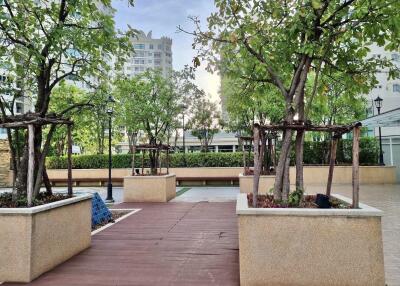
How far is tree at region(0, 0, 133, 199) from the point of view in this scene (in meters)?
5.14

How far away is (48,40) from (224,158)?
15632 mm

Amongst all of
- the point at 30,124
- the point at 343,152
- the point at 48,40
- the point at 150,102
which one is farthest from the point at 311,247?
the point at 343,152

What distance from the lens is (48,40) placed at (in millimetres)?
5023

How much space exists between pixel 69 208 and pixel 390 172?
17.0 m

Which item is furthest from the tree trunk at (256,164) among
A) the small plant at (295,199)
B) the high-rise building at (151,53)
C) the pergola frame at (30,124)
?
the high-rise building at (151,53)

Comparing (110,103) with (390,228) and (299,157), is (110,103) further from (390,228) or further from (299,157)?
(390,228)

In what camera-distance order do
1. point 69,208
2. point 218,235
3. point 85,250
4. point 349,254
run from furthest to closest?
point 218,235, point 85,250, point 69,208, point 349,254

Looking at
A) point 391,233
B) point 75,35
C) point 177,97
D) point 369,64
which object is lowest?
point 391,233

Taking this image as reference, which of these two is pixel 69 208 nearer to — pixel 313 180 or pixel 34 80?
pixel 34 80

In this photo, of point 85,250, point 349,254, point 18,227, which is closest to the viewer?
point 349,254

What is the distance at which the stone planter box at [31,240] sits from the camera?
406 cm

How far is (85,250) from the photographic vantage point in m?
5.47

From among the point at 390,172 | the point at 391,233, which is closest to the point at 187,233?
the point at 391,233

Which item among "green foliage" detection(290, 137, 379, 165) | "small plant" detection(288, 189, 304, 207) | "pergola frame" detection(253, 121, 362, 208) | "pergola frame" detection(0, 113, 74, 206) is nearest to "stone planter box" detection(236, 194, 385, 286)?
"pergola frame" detection(253, 121, 362, 208)
